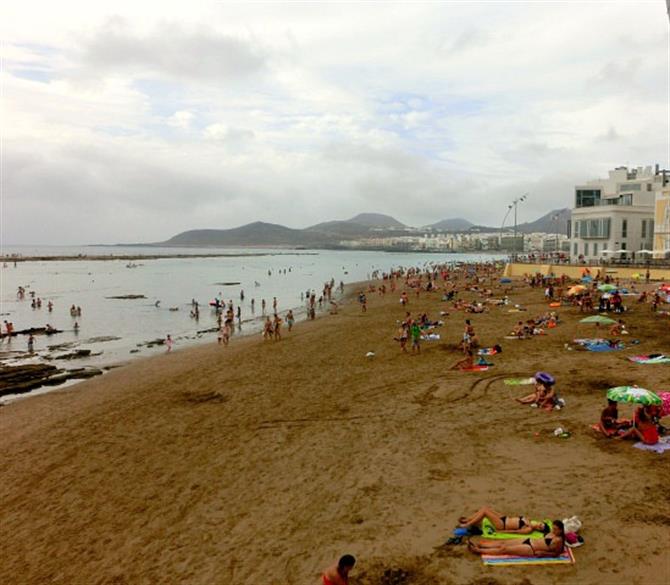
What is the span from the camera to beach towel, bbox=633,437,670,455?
A: 8.51 m

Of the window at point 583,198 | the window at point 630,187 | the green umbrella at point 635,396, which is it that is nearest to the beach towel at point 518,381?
the green umbrella at point 635,396

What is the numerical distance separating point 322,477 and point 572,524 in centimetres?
407

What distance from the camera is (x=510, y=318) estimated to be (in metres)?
25.8

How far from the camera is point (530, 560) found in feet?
19.1

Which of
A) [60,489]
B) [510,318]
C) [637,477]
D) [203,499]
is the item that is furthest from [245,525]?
[510,318]

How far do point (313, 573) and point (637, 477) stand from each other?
5107mm

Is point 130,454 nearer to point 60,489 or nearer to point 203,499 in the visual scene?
point 60,489

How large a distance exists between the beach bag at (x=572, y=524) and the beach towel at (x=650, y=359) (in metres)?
10.0

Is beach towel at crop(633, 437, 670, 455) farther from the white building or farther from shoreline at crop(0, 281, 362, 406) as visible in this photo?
the white building

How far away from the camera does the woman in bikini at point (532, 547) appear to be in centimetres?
583

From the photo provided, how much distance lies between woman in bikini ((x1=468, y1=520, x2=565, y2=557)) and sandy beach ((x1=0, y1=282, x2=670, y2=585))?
0.19m

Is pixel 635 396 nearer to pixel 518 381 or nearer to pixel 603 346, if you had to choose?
pixel 518 381

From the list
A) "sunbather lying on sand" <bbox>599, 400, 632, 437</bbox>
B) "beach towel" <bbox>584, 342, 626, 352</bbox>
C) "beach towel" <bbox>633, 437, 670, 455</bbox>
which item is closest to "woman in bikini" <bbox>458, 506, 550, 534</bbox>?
"beach towel" <bbox>633, 437, 670, 455</bbox>

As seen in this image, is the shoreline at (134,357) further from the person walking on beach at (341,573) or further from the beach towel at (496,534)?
the beach towel at (496,534)
